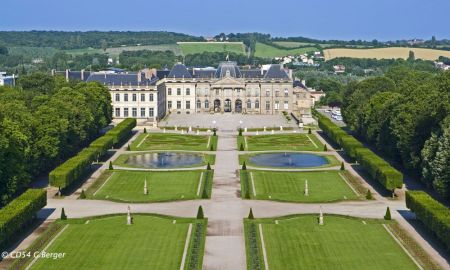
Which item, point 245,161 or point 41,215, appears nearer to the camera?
point 41,215

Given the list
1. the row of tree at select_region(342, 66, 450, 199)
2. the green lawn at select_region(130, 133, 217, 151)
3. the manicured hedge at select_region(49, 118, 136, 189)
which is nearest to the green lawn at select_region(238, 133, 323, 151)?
the green lawn at select_region(130, 133, 217, 151)

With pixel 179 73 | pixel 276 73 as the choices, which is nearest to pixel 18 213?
pixel 179 73

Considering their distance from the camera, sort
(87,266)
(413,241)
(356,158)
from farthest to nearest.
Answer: (356,158) → (413,241) → (87,266)

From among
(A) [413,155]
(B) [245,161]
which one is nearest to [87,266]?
(A) [413,155]

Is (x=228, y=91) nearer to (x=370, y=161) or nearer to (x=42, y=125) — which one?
(x=42, y=125)

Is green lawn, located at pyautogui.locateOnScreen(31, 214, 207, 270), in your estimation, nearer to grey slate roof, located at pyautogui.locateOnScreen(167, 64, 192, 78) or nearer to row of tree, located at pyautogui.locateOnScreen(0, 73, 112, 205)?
row of tree, located at pyautogui.locateOnScreen(0, 73, 112, 205)

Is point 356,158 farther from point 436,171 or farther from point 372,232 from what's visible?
point 372,232
